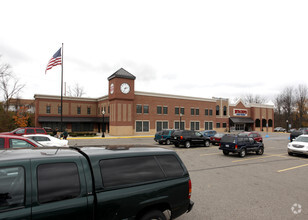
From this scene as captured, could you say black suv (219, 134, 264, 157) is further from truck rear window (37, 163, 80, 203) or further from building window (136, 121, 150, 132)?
building window (136, 121, 150, 132)

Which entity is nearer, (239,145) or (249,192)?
(249,192)

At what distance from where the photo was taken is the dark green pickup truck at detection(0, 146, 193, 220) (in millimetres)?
2562

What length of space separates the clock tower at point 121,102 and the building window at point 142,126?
5.15 ft

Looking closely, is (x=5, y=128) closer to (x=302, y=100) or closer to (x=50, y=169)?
(x=50, y=169)

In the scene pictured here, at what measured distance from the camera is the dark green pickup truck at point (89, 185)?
2.56 metres

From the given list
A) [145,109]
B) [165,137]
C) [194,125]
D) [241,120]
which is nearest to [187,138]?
[165,137]

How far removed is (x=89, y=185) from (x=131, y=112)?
1332 inches

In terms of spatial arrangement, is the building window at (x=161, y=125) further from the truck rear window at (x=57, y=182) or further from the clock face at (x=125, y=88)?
the truck rear window at (x=57, y=182)

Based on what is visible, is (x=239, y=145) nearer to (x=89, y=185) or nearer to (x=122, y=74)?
(x=89, y=185)

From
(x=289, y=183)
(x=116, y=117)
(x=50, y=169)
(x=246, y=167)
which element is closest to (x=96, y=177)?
(x=50, y=169)

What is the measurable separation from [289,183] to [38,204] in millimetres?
8953

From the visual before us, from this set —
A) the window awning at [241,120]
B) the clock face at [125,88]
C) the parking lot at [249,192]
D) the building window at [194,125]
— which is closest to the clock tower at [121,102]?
the clock face at [125,88]

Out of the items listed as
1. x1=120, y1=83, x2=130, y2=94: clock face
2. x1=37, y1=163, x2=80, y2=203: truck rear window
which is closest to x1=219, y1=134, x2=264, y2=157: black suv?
x1=37, y1=163, x2=80, y2=203: truck rear window

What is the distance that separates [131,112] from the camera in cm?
3662
